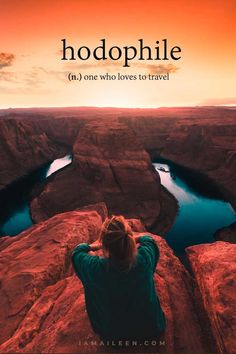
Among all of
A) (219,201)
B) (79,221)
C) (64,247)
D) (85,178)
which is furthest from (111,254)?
(219,201)

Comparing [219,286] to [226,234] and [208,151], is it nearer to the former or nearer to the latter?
[226,234]

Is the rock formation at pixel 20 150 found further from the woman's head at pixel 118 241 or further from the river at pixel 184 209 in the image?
the woman's head at pixel 118 241

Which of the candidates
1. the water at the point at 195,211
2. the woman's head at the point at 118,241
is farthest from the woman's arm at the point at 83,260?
the water at the point at 195,211

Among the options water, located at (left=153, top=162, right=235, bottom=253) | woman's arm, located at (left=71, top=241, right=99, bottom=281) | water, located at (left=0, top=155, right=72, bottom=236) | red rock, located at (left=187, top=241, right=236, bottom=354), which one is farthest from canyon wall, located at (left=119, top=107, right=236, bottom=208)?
woman's arm, located at (left=71, top=241, right=99, bottom=281)

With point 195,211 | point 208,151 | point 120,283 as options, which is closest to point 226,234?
point 195,211

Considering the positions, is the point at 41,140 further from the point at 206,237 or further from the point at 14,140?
the point at 206,237

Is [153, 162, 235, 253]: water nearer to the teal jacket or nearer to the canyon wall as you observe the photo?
the canyon wall
